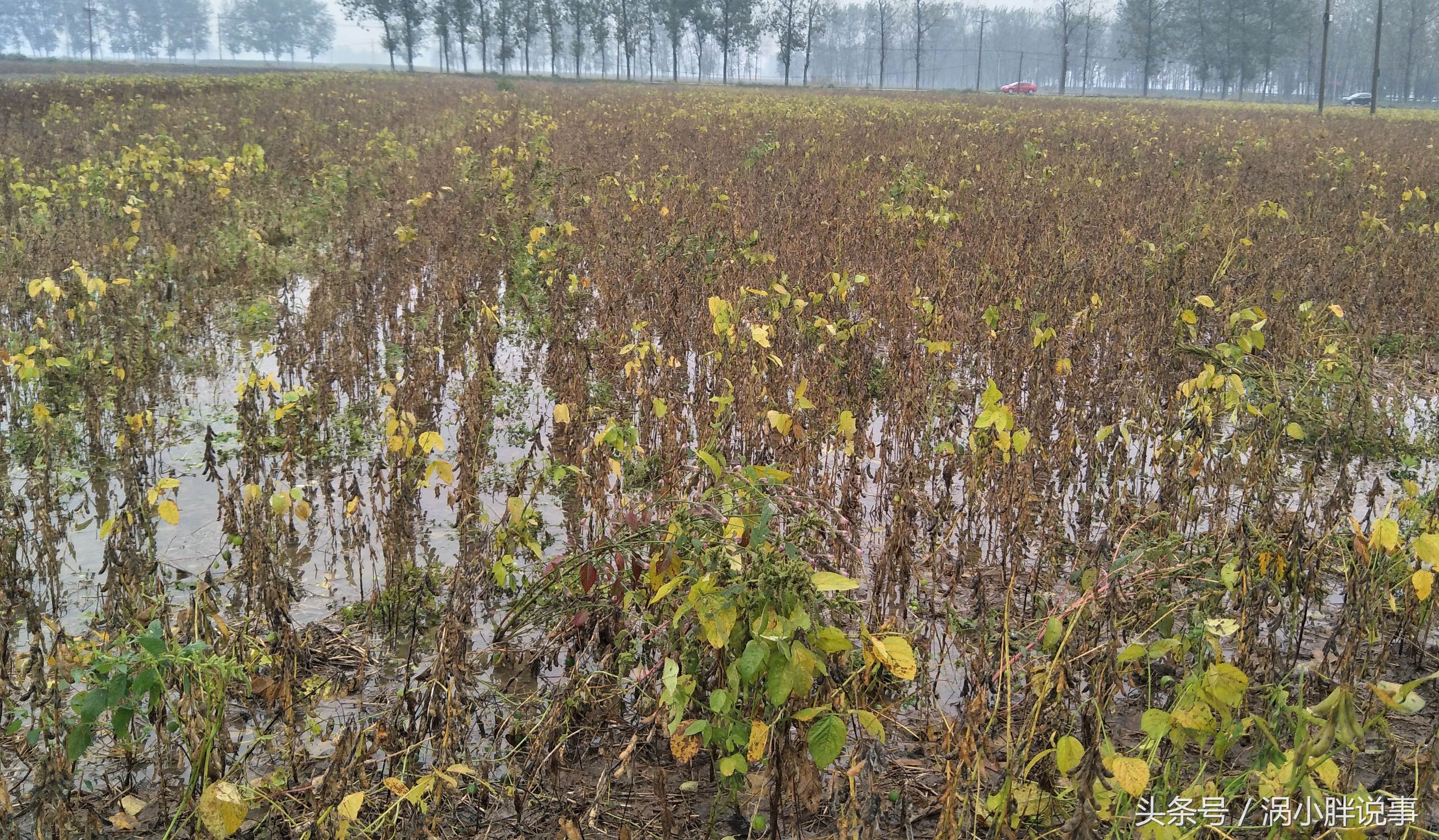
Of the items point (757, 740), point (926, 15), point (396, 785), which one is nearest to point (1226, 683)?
point (757, 740)

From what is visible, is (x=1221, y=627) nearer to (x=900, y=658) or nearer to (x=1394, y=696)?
(x=1394, y=696)

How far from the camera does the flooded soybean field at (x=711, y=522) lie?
2.19 metres

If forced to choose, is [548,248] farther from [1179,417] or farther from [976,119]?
[976,119]

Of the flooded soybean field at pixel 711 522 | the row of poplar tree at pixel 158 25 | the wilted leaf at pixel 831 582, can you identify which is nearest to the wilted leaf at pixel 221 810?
the flooded soybean field at pixel 711 522

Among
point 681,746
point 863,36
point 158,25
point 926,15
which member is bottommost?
point 681,746

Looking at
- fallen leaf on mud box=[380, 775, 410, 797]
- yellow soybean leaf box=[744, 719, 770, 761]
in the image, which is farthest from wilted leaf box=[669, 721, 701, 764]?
fallen leaf on mud box=[380, 775, 410, 797]

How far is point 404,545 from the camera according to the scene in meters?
3.54

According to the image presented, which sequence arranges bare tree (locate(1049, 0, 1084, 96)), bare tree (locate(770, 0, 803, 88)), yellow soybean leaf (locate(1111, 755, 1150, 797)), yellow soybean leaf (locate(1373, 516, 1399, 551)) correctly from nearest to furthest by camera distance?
yellow soybean leaf (locate(1111, 755, 1150, 797))
yellow soybean leaf (locate(1373, 516, 1399, 551))
bare tree (locate(1049, 0, 1084, 96))
bare tree (locate(770, 0, 803, 88))

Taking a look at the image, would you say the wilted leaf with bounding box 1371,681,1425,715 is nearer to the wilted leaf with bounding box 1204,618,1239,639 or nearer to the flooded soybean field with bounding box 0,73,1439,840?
the flooded soybean field with bounding box 0,73,1439,840

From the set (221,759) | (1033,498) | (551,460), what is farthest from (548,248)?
(221,759)

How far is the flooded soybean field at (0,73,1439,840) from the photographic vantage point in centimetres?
219

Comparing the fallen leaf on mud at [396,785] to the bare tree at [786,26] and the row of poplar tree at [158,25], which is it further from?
the row of poplar tree at [158,25]

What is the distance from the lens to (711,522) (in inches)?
104

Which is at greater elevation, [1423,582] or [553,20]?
[553,20]
